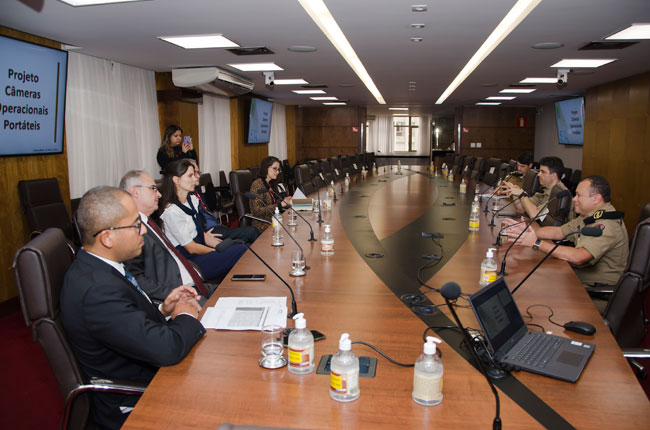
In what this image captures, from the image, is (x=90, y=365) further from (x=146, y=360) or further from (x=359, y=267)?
(x=359, y=267)

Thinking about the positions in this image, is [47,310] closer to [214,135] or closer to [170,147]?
[170,147]

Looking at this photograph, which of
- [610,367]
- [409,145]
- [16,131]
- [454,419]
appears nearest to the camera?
[454,419]

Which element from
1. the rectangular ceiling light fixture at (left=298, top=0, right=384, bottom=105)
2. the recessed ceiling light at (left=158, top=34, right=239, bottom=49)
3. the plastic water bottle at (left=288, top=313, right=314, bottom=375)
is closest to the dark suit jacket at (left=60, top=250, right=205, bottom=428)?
the plastic water bottle at (left=288, top=313, right=314, bottom=375)

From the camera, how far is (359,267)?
2652 mm

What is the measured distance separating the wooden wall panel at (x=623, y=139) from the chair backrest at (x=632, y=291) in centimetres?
538

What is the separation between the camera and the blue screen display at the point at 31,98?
391cm

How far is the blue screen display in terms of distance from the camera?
3.91 m

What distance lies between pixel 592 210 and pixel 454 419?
7.04 ft

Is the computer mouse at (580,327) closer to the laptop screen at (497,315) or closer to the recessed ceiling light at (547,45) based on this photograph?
the laptop screen at (497,315)

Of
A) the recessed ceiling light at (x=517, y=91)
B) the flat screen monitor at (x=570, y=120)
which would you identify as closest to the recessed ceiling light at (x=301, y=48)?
the recessed ceiling light at (x=517, y=91)

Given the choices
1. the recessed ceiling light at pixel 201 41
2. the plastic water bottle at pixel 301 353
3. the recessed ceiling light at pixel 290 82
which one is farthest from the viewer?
the recessed ceiling light at pixel 290 82

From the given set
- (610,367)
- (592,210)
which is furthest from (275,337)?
(592,210)

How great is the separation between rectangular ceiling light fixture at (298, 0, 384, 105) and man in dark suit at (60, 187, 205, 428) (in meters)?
2.16

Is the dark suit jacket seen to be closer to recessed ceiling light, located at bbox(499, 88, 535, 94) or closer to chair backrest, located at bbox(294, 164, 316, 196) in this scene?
chair backrest, located at bbox(294, 164, 316, 196)
